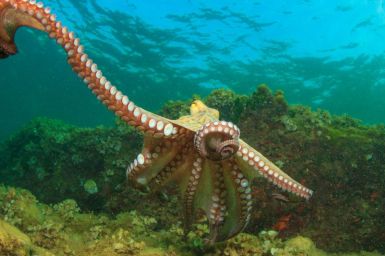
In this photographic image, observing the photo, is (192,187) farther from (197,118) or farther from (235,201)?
(197,118)

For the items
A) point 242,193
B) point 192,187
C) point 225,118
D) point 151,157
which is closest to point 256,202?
point 242,193

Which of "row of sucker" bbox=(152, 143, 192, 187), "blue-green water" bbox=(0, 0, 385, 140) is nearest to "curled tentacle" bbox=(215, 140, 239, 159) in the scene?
"row of sucker" bbox=(152, 143, 192, 187)

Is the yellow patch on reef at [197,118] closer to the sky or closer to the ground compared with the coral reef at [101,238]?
closer to the sky

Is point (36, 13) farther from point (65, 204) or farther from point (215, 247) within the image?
point (65, 204)

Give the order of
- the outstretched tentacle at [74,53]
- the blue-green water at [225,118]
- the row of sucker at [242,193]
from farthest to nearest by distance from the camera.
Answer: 1. the blue-green water at [225,118]
2. the row of sucker at [242,193]
3. the outstretched tentacle at [74,53]

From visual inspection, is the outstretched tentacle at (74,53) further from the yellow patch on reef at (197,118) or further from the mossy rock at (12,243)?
the mossy rock at (12,243)

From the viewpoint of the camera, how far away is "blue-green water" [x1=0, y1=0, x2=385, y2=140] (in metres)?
27.5

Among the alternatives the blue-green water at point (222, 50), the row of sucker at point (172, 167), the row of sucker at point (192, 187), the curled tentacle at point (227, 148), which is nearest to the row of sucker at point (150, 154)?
the row of sucker at point (172, 167)

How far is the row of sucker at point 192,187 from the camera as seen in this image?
4594mm

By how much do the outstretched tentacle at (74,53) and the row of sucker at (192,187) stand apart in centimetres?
63

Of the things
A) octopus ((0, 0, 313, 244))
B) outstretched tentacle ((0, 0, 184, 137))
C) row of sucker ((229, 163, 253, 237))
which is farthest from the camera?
row of sucker ((229, 163, 253, 237))

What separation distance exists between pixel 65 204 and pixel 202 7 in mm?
22577

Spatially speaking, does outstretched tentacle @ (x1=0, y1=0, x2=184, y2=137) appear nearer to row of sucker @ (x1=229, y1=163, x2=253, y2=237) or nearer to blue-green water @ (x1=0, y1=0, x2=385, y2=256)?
blue-green water @ (x1=0, y1=0, x2=385, y2=256)

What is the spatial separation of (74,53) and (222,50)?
29852 mm
